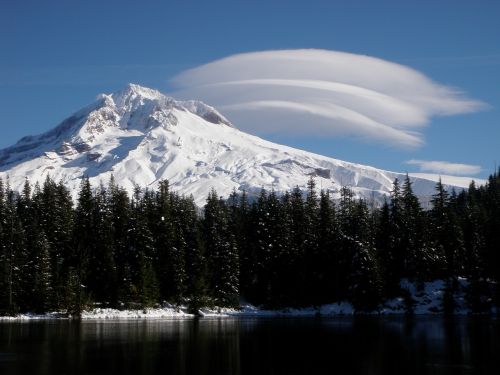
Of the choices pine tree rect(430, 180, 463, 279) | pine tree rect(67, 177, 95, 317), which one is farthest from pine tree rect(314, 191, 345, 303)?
pine tree rect(67, 177, 95, 317)

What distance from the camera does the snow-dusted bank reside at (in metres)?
97.8

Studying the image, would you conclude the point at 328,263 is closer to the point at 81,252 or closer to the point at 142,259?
the point at 142,259

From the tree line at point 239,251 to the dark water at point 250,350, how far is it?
1044 inches

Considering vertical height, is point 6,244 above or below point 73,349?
above

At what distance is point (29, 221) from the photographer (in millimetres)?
104688

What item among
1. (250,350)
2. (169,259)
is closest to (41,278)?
(169,259)

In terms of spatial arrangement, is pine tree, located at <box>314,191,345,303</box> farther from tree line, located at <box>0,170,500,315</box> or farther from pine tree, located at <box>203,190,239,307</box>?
pine tree, located at <box>203,190,239,307</box>

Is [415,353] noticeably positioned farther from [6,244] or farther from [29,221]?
[29,221]

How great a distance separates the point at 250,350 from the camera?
4988 centimetres

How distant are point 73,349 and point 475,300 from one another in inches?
2733

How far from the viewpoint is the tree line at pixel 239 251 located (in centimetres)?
9894

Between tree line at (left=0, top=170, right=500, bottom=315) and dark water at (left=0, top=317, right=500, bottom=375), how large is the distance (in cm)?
2653

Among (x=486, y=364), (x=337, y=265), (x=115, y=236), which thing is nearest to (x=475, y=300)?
(x=337, y=265)

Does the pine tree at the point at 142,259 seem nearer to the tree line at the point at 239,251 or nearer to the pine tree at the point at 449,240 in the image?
the tree line at the point at 239,251
